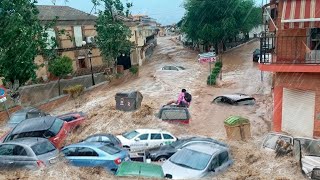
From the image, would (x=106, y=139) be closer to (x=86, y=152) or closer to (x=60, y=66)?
(x=86, y=152)

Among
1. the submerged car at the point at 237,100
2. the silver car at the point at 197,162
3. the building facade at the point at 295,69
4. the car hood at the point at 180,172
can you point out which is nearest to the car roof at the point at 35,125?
the silver car at the point at 197,162

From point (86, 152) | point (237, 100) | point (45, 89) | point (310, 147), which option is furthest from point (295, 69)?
point (45, 89)

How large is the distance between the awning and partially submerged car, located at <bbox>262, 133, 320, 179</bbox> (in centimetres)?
391

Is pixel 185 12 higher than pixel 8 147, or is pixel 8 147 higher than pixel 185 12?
pixel 185 12

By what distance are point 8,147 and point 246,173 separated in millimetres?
7879

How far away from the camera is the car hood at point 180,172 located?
11672mm

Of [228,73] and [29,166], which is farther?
[228,73]

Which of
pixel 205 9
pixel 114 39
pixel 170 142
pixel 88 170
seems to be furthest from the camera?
pixel 205 9

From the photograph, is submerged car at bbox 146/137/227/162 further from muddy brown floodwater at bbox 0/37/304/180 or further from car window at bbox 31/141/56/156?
car window at bbox 31/141/56/156

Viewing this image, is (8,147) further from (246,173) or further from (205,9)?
(205,9)

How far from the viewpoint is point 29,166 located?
12367mm

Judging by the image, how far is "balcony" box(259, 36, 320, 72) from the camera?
48.1 feet

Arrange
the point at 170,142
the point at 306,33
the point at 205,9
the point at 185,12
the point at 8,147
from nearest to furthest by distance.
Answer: the point at 8,147
the point at 306,33
the point at 170,142
the point at 205,9
the point at 185,12

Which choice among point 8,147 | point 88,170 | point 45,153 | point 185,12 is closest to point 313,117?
point 88,170
